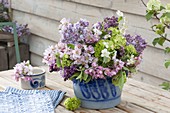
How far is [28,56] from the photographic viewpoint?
3896 mm

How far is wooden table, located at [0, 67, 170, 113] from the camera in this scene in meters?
1.58

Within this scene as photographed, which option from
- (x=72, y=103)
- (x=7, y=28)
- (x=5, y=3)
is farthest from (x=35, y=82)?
(x=5, y=3)

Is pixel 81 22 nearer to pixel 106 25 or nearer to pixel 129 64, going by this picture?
pixel 106 25

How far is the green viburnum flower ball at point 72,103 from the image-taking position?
1571 millimetres

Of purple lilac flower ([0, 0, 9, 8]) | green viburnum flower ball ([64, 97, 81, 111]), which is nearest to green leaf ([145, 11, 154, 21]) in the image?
green viburnum flower ball ([64, 97, 81, 111])

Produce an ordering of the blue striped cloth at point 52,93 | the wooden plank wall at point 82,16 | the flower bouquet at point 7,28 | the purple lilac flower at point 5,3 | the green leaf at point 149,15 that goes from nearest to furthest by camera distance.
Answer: the green leaf at point 149,15, the blue striped cloth at point 52,93, the wooden plank wall at point 82,16, the flower bouquet at point 7,28, the purple lilac flower at point 5,3

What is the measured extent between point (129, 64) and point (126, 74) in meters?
0.06

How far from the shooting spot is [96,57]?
4.83ft

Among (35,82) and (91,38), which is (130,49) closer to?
(91,38)

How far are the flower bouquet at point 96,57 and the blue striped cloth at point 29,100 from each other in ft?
0.45

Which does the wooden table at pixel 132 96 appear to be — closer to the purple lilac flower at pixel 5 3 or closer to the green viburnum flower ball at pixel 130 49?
the green viburnum flower ball at pixel 130 49

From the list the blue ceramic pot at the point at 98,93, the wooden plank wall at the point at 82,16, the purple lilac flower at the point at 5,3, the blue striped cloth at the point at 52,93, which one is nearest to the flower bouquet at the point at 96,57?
the blue ceramic pot at the point at 98,93

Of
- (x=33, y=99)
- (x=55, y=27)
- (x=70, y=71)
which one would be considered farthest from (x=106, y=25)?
(x=55, y=27)

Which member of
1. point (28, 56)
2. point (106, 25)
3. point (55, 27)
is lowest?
point (28, 56)
